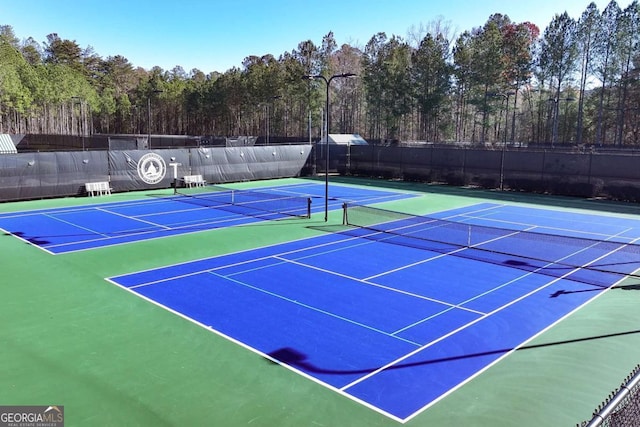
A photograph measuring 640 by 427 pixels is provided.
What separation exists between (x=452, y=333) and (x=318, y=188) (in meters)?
22.8

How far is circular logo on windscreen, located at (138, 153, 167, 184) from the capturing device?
29198 millimetres

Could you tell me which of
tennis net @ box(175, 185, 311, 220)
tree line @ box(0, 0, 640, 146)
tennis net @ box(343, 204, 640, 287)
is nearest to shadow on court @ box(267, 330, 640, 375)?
tennis net @ box(343, 204, 640, 287)

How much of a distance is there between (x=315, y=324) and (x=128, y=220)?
1333 cm

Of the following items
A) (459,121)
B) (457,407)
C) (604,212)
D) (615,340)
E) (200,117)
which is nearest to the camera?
(457,407)

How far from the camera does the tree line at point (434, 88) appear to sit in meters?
59.8

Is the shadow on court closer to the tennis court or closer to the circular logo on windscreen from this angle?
the tennis court

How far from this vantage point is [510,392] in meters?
7.48

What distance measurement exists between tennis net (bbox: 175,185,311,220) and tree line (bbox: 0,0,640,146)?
61.1 feet

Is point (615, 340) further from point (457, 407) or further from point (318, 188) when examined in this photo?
point (318, 188)

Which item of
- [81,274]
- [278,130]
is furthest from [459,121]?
[81,274]

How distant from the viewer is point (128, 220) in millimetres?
20734

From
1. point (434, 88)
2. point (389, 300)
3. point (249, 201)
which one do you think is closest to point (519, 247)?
point (389, 300)

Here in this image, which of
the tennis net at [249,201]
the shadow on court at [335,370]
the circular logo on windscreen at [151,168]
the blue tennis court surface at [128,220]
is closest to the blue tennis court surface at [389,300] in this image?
the shadow on court at [335,370]

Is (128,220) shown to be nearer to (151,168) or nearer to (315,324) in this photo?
(151,168)
